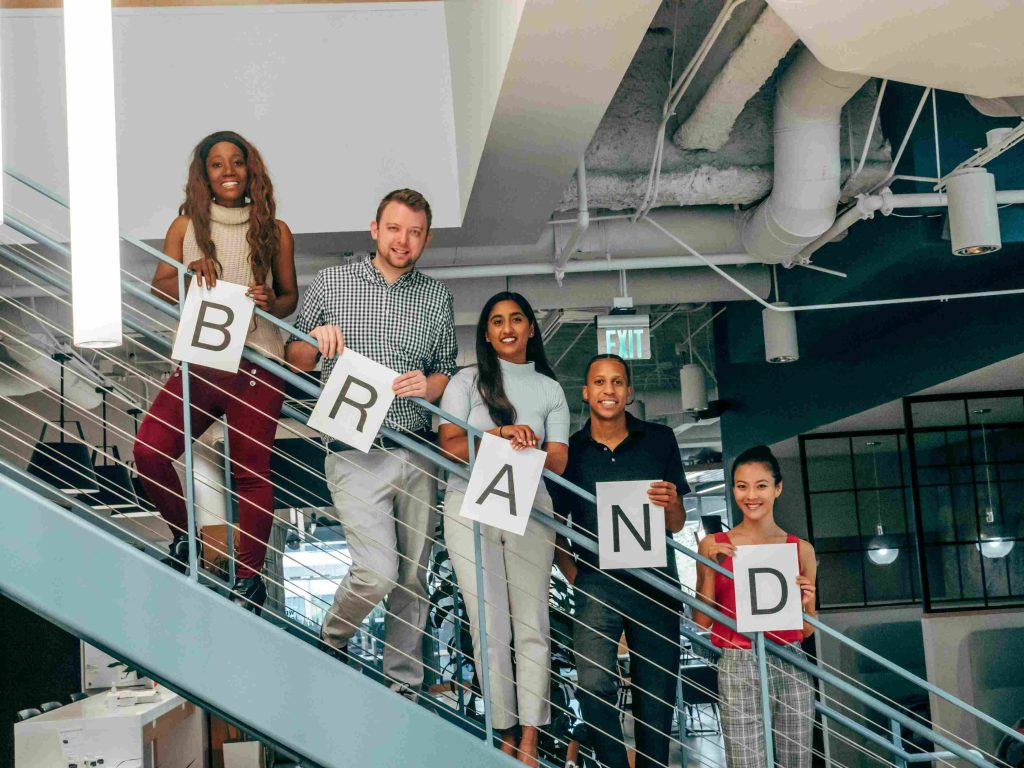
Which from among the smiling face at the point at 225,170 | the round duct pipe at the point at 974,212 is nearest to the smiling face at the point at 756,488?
the round duct pipe at the point at 974,212

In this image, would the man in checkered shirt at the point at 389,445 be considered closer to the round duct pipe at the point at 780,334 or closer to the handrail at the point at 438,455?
the handrail at the point at 438,455

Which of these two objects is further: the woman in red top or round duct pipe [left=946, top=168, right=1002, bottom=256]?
round duct pipe [left=946, top=168, right=1002, bottom=256]

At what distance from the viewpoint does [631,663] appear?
3.12 m

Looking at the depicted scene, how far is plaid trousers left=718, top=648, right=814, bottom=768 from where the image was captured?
3172 millimetres

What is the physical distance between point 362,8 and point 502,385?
2163mm

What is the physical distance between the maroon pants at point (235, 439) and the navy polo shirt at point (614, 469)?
907 mm

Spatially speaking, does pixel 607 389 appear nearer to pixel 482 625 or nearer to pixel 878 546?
pixel 482 625

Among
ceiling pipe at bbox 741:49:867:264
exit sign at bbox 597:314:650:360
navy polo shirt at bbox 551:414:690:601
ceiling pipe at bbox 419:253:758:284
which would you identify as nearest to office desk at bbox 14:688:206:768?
ceiling pipe at bbox 419:253:758:284

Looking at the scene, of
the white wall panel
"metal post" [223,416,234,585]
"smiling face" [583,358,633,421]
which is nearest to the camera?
"metal post" [223,416,234,585]

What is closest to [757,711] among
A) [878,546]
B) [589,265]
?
[589,265]

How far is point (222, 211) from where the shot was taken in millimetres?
3039

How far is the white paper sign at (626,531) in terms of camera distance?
3004 millimetres

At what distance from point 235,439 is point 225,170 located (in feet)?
2.53

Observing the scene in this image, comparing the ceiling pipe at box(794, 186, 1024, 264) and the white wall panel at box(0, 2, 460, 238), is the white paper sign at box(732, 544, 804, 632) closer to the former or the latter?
the ceiling pipe at box(794, 186, 1024, 264)
